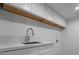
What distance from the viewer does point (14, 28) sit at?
6.64 ft

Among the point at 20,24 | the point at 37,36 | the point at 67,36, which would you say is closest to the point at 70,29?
the point at 67,36

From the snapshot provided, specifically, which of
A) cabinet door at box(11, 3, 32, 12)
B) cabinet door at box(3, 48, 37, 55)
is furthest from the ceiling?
cabinet door at box(3, 48, 37, 55)

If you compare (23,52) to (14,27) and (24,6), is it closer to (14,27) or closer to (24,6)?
(14,27)

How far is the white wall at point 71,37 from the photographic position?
487 centimetres

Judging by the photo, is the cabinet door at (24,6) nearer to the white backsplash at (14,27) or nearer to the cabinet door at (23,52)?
the white backsplash at (14,27)

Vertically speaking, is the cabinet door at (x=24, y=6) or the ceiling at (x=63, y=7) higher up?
the ceiling at (x=63, y=7)

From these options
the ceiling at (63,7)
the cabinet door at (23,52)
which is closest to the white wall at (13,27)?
the cabinet door at (23,52)

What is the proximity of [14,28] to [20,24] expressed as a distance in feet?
0.80

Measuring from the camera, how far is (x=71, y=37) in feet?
16.5

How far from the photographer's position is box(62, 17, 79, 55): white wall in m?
4.87

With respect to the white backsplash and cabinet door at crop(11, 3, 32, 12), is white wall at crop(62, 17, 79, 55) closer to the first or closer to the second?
the white backsplash

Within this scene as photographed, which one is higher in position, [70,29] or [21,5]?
[21,5]

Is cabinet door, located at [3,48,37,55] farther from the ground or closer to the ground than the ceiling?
closer to the ground
